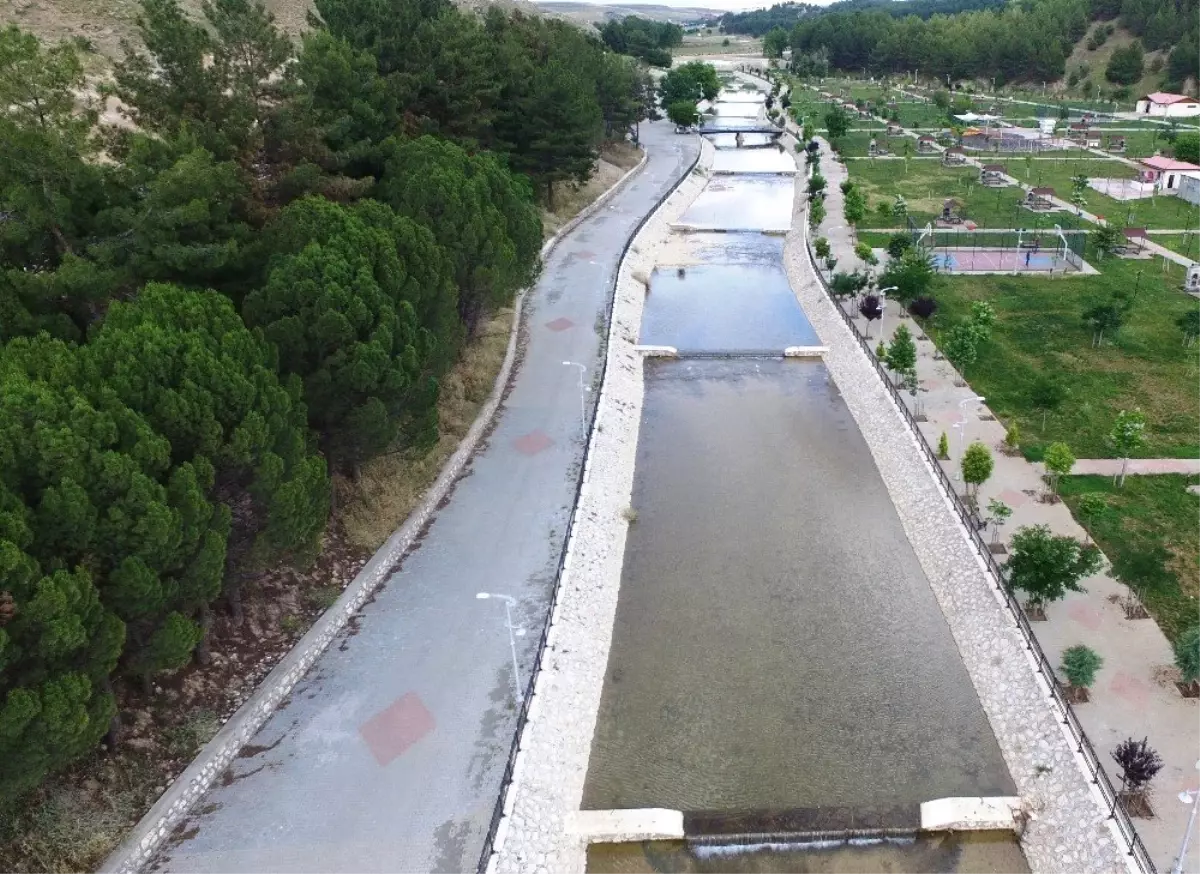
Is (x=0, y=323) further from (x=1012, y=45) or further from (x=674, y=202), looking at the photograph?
(x=1012, y=45)

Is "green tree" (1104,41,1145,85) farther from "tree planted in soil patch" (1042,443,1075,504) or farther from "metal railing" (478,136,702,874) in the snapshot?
"tree planted in soil patch" (1042,443,1075,504)

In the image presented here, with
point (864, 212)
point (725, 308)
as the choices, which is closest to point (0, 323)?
point (725, 308)

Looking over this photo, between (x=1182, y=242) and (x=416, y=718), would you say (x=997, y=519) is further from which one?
(x=1182, y=242)

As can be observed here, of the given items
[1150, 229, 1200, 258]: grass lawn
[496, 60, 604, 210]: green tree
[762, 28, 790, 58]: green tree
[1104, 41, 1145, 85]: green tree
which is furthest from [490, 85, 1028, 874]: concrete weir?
[762, 28, 790, 58]: green tree

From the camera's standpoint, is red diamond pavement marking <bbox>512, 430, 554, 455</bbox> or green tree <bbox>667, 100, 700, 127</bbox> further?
green tree <bbox>667, 100, 700, 127</bbox>

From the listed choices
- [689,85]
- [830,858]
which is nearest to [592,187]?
[689,85]

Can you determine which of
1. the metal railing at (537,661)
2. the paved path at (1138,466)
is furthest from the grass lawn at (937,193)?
the paved path at (1138,466)
